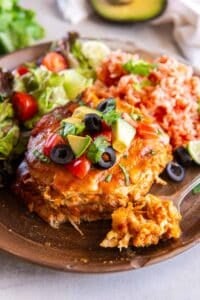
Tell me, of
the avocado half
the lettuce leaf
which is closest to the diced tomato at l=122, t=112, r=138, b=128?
the lettuce leaf

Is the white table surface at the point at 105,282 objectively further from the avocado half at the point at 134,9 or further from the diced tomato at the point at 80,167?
the avocado half at the point at 134,9

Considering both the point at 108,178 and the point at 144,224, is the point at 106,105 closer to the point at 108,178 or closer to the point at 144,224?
the point at 108,178

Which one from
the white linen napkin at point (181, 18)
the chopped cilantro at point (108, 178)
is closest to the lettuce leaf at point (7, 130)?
the chopped cilantro at point (108, 178)

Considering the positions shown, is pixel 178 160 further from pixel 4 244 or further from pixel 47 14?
pixel 47 14

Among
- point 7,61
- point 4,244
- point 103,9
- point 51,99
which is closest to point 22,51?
point 7,61

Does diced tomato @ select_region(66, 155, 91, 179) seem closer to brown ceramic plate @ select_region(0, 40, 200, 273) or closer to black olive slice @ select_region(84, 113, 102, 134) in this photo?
black olive slice @ select_region(84, 113, 102, 134)

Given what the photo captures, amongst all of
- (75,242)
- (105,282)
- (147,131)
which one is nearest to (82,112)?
(147,131)
